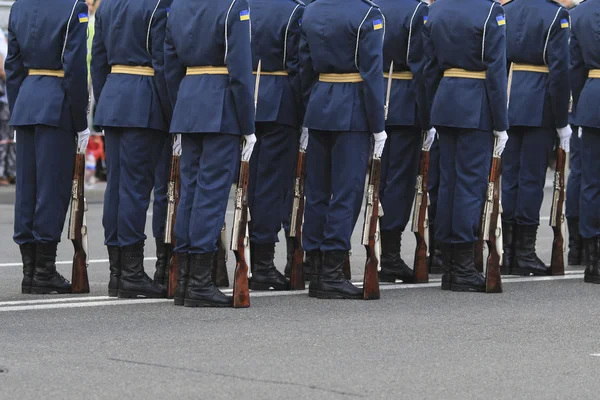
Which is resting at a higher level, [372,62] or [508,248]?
[372,62]

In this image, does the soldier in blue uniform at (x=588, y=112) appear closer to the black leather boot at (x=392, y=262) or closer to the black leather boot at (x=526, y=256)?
the black leather boot at (x=526, y=256)

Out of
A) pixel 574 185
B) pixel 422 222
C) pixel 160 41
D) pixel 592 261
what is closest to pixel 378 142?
pixel 422 222

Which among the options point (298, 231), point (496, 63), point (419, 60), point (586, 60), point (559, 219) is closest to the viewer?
point (496, 63)

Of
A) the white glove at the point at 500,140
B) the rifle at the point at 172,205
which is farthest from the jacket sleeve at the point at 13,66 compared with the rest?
the white glove at the point at 500,140

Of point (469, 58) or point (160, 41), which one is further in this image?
point (469, 58)

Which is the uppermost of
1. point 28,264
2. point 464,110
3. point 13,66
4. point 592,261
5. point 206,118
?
point 13,66

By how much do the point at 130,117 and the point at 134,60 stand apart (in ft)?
1.09

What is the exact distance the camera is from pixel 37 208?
9234 millimetres

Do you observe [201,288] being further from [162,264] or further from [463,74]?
[463,74]

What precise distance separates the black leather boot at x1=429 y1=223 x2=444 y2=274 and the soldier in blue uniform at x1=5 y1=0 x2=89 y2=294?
2.79m

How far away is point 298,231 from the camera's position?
31.8 feet

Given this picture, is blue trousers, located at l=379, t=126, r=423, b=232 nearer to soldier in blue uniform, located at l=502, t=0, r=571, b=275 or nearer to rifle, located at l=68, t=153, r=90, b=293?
soldier in blue uniform, located at l=502, t=0, r=571, b=275

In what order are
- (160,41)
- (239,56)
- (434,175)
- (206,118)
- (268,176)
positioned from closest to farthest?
(239,56) < (206,118) < (160,41) < (268,176) < (434,175)

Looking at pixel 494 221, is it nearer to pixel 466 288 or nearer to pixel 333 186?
pixel 466 288
